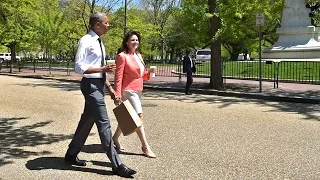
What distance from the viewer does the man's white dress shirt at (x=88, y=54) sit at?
4.65 m

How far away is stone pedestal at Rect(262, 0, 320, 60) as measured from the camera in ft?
82.9

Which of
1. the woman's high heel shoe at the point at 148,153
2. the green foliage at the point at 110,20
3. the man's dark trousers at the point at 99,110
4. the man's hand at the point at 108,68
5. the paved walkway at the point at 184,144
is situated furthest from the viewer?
the green foliage at the point at 110,20

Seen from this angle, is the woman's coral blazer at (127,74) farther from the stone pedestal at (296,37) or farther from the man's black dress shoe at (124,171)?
the stone pedestal at (296,37)

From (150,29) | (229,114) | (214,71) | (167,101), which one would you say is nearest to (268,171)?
(229,114)

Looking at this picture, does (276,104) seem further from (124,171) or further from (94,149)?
(124,171)

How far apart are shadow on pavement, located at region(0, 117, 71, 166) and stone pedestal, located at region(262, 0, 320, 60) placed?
2057cm

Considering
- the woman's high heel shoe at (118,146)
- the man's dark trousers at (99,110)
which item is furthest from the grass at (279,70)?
the man's dark trousers at (99,110)

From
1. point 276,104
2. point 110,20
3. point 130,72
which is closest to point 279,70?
point 276,104

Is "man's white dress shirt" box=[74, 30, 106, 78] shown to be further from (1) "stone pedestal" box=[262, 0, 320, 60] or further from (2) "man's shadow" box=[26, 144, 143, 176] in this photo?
(1) "stone pedestal" box=[262, 0, 320, 60]

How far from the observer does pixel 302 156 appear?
572 centimetres

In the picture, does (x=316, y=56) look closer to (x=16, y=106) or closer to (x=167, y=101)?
(x=167, y=101)

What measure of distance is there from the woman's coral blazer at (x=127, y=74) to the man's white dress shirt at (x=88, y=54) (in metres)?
0.61

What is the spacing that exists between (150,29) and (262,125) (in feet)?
59.3

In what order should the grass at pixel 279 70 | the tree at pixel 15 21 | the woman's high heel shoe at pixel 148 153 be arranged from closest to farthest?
the woman's high heel shoe at pixel 148 153 < the grass at pixel 279 70 < the tree at pixel 15 21
